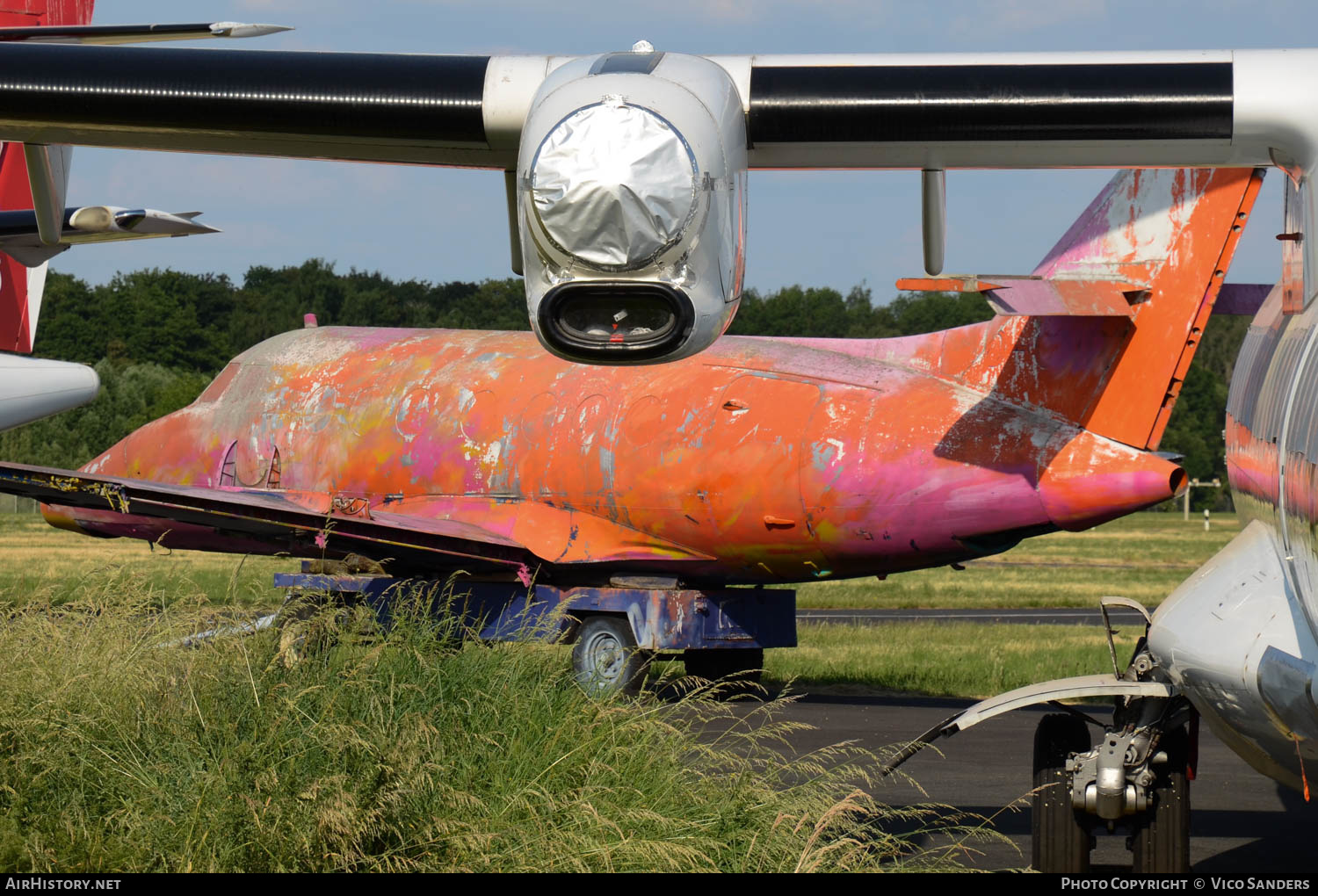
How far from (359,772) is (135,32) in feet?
22.3

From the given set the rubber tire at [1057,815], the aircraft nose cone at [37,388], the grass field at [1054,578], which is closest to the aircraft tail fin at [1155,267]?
the rubber tire at [1057,815]

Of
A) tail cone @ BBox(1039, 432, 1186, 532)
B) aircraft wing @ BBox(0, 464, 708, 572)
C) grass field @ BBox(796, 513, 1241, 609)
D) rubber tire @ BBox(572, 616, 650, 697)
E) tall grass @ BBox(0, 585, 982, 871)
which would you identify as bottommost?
grass field @ BBox(796, 513, 1241, 609)

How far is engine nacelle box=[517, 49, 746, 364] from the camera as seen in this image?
3920 millimetres

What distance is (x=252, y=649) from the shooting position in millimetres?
7789

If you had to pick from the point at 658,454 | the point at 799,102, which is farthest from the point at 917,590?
the point at 799,102

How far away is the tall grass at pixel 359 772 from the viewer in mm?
6098

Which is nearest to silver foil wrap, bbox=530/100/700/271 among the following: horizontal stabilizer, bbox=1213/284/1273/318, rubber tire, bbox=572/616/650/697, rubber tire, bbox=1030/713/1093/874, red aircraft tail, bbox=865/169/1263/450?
rubber tire, bbox=1030/713/1093/874

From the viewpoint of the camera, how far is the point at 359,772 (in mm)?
6570

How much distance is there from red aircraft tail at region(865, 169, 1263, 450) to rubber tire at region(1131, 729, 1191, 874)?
3.94 metres

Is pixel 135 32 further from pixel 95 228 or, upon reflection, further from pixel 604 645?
pixel 604 645

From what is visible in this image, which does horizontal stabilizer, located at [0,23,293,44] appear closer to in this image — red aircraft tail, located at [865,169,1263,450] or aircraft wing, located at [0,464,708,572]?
aircraft wing, located at [0,464,708,572]

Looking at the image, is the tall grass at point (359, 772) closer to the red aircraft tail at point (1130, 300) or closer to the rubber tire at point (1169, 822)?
the rubber tire at point (1169, 822)

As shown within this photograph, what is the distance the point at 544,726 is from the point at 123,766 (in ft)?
7.12

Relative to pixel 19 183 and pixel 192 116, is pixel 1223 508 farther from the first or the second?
pixel 192 116
